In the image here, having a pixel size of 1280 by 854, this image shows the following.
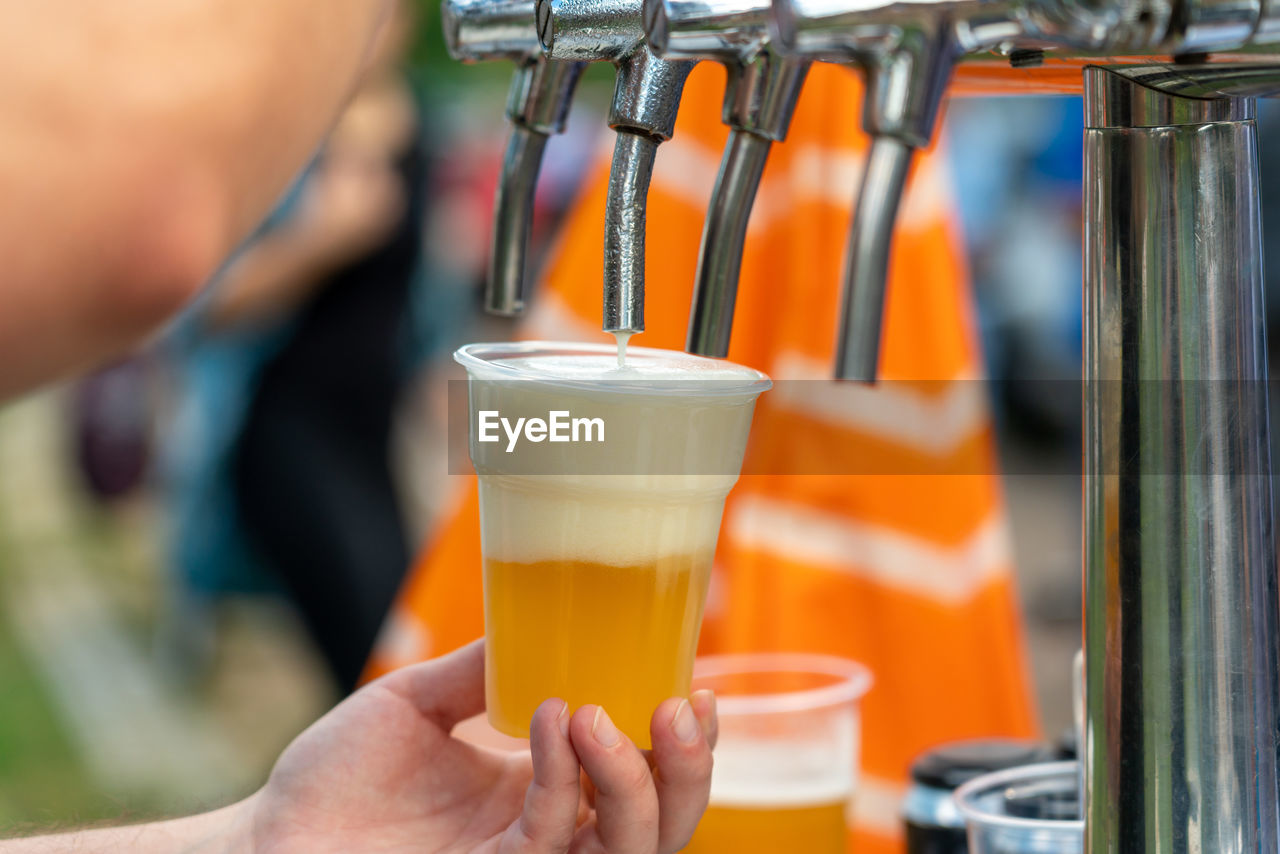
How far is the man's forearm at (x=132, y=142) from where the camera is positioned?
1.41 feet

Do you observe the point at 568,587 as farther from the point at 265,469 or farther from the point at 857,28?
the point at 265,469

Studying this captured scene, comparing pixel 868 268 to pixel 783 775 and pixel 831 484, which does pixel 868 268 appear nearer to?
pixel 783 775

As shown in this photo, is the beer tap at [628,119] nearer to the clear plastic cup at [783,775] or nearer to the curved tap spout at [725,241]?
the curved tap spout at [725,241]

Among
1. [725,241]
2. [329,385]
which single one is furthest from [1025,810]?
[329,385]

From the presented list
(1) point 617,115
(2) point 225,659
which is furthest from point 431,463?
(1) point 617,115

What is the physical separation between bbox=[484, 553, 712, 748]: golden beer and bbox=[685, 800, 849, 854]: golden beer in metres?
0.18

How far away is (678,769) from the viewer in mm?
652

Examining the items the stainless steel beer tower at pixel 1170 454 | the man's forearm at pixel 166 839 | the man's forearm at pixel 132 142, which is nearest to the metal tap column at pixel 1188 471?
the stainless steel beer tower at pixel 1170 454

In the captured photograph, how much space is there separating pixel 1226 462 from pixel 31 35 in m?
0.50

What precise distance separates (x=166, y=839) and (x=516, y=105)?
1.57ft

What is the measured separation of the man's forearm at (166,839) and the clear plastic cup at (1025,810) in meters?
0.41

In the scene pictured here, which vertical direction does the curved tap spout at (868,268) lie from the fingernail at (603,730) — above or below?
above

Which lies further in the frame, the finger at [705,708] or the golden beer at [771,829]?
the golden beer at [771,829]

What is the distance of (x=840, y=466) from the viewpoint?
1.17 metres
